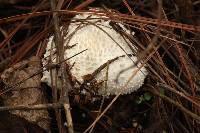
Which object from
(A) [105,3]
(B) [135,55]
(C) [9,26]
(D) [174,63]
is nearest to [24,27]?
(C) [9,26]

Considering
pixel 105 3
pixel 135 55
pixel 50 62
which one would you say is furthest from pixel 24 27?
pixel 135 55

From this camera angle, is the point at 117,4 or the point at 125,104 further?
the point at 117,4

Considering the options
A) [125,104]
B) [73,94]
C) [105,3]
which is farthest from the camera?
[105,3]

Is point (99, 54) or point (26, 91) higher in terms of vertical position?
point (99, 54)

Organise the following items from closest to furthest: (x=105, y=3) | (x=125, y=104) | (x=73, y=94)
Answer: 1. (x=73, y=94)
2. (x=125, y=104)
3. (x=105, y=3)

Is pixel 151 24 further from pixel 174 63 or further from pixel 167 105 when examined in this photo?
pixel 167 105

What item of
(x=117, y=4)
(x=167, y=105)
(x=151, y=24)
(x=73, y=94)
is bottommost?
(x=167, y=105)

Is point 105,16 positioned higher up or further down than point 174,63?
higher up
